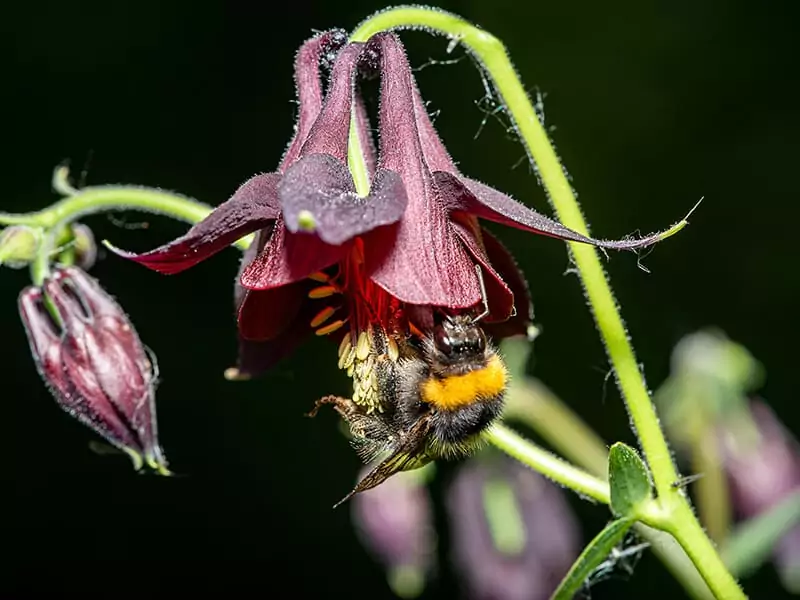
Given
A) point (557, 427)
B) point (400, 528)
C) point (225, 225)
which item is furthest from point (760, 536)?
point (225, 225)

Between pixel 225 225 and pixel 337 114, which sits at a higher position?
pixel 337 114

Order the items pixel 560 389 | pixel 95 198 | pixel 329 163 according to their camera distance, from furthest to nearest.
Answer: pixel 560 389
pixel 95 198
pixel 329 163

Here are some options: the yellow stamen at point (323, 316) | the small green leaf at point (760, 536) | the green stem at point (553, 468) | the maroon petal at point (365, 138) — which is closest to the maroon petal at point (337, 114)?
the maroon petal at point (365, 138)

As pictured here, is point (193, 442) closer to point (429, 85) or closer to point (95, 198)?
point (429, 85)

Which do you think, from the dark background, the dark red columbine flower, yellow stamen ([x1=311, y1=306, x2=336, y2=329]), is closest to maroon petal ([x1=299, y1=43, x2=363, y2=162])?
the dark red columbine flower

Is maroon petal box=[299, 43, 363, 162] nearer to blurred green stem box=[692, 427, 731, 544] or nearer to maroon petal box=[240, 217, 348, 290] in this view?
maroon petal box=[240, 217, 348, 290]

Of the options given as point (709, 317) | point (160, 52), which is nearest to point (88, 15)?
point (160, 52)

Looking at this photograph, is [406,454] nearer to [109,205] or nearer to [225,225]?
[225,225]
